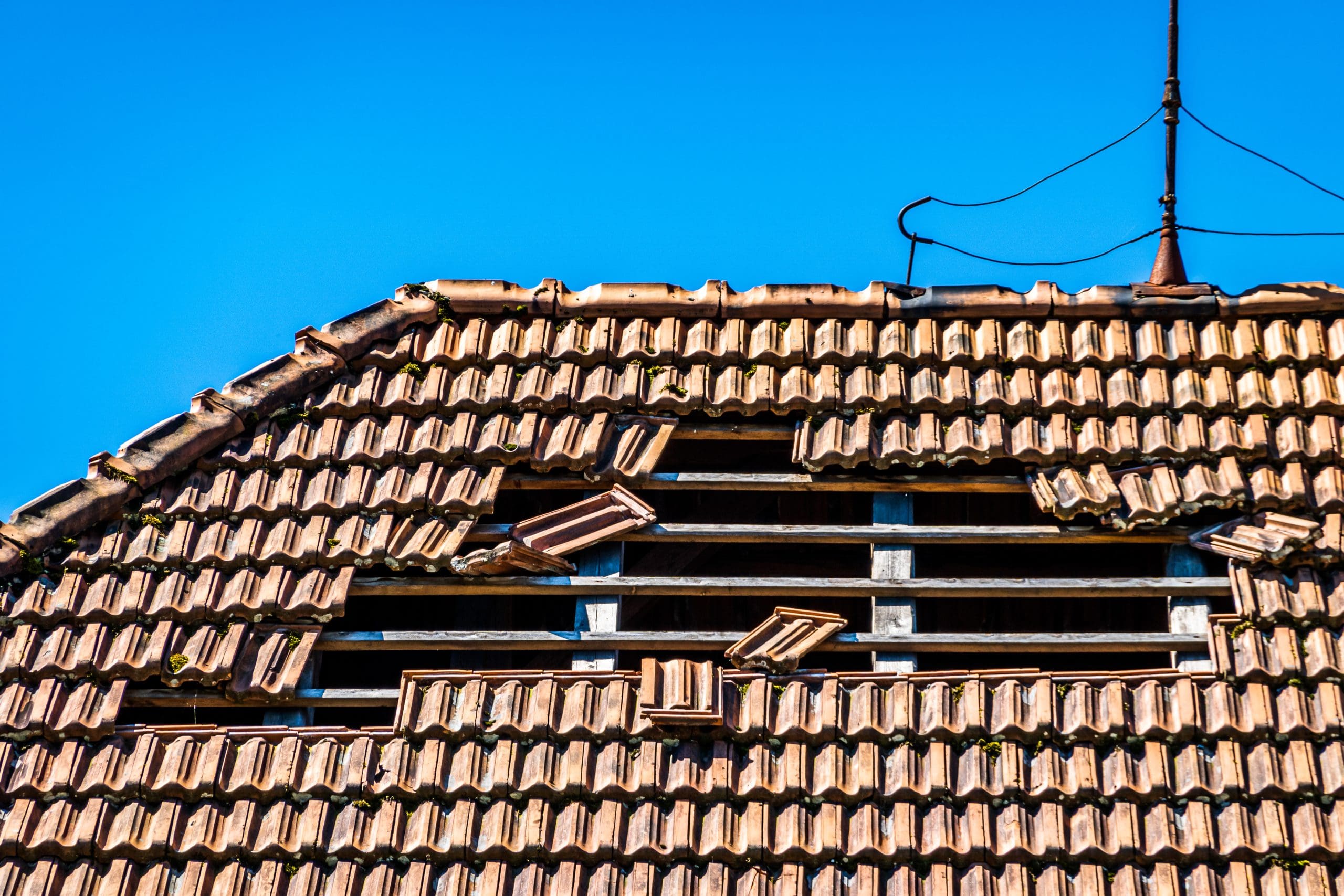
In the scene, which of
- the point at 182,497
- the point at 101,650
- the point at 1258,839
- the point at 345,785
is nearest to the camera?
the point at 1258,839

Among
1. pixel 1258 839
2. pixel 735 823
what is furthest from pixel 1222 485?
pixel 735 823

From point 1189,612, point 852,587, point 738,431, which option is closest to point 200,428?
point 738,431

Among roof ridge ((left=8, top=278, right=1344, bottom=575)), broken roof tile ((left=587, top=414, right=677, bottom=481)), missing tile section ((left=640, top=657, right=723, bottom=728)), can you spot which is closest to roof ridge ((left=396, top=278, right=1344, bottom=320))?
roof ridge ((left=8, top=278, right=1344, bottom=575))

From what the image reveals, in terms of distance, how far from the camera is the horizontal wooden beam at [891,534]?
890cm

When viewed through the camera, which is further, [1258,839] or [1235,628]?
[1235,628]

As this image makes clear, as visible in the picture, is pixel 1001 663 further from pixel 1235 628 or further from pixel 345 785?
pixel 345 785

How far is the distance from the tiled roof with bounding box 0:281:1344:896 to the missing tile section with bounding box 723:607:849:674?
0.20 feet

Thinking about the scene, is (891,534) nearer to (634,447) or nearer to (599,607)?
(634,447)

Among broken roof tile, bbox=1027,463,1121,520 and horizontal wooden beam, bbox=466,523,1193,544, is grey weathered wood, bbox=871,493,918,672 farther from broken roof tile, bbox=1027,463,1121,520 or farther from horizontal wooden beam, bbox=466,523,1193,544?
broken roof tile, bbox=1027,463,1121,520

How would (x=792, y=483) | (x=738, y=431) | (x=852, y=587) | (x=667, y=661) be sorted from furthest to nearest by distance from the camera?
1. (x=738, y=431)
2. (x=792, y=483)
3. (x=852, y=587)
4. (x=667, y=661)

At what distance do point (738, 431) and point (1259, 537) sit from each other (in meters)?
2.76

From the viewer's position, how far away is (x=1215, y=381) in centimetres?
923

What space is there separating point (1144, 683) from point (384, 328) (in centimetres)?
461

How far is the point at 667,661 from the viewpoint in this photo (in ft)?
27.5
